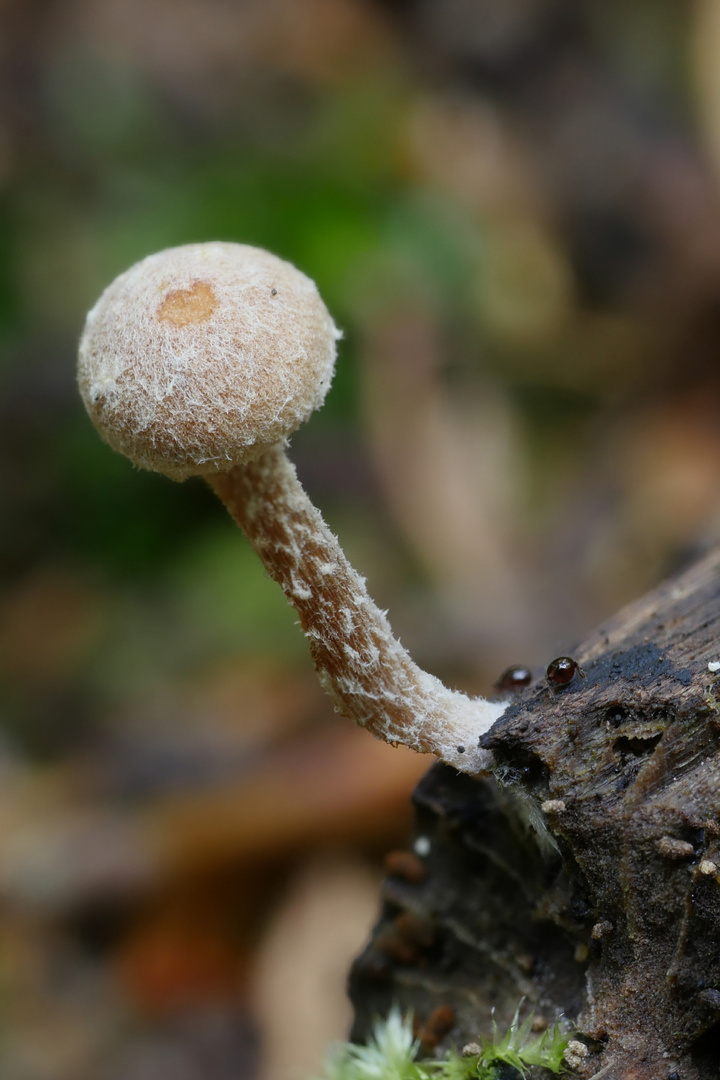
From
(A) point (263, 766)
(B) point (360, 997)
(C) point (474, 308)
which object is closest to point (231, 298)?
(B) point (360, 997)

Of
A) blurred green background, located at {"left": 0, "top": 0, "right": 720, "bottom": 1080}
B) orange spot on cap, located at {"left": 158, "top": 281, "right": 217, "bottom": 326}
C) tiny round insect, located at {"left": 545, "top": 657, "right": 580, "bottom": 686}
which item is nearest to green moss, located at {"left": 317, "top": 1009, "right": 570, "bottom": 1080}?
tiny round insect, located at {"left": 545, "top": 657, "right": 580, "bottom": 686}

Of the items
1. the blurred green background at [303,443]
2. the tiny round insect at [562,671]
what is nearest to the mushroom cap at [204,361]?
the tiny round insect at [562,671]

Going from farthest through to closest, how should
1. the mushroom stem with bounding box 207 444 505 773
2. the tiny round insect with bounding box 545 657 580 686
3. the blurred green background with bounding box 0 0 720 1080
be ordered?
the blurred green background with bounding box 0 0 720 1080, the mushroom stem with bounding box 207 444 505 773, the tiny round insect with bounding box 545 657 580 686

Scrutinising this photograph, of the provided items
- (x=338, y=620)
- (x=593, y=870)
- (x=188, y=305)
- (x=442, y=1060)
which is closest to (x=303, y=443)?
(x=338, y=620)

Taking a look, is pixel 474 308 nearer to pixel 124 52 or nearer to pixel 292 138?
pixel 292 138

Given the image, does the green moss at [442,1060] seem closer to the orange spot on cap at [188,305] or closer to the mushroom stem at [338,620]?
the mushroom stem at [338,620]

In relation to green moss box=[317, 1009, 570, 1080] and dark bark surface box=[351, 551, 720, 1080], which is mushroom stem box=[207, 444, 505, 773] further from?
green moss box=[317, 1009, 570, 1080]

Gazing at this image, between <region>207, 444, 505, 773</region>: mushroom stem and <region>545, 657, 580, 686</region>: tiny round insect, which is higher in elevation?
<region>207, 444, 505, 773</region>: mushroom stem
